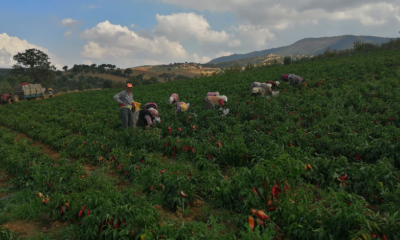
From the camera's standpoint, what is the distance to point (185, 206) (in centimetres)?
425

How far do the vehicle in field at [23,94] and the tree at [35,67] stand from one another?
23.2 metres

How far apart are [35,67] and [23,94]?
26.0 meters

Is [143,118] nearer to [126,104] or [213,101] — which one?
[126,104]

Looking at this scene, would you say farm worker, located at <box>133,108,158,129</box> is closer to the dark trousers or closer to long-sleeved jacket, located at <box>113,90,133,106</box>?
the dark trousers

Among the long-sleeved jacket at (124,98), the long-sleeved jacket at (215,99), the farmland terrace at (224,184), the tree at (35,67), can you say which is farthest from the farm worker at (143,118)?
the tree at (35,67)

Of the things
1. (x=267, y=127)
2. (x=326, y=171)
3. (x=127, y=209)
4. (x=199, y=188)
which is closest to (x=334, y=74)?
(x=267, y=127)

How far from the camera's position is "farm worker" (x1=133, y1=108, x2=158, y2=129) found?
9405 mm

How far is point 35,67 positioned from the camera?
4966 centimetres

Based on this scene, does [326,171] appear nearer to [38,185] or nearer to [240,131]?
[240,131]

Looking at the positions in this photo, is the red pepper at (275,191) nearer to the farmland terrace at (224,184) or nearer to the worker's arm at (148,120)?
the farmland terrace at (224,184)

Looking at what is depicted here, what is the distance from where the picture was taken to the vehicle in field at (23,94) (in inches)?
1022

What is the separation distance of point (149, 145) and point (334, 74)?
1500 cm

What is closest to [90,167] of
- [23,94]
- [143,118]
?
[143,118]

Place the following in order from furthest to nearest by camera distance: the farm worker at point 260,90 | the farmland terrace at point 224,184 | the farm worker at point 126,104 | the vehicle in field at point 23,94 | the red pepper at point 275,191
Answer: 1. the vehicle in field at point 23,94
2. the farm worker at point 260,90
3. the farm worker at point 126,104
4. the red pepper at point 275,191
5. the farmland terrace at point 224,184
